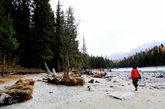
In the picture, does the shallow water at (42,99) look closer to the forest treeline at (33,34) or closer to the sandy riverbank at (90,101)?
the sandy riverbank at (90,101)

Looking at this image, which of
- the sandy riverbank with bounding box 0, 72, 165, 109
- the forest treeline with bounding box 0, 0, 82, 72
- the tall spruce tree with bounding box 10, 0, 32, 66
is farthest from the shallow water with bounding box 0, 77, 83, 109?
Result: the tall spruce tree with bounding box 10, 0, 32, 66

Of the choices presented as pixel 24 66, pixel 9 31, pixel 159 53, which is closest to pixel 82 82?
pixel 9 31

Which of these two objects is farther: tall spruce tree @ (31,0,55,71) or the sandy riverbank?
tall spruce tree @ (31,0,55,71)

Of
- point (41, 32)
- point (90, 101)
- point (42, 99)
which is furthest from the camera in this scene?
point (41, 32)

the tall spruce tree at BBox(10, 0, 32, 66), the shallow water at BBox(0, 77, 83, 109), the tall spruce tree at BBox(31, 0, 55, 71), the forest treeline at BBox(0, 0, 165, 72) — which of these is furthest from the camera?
the tall spruce tree at BBox(10, 0, 32, 66)

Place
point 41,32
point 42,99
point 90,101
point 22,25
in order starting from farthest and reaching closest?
point 22,25, point 41,32, point 42,99, point 90,101

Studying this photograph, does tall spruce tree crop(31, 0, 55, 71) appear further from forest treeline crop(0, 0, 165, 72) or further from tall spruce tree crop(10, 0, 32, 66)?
tall spruce tree crop(10, 0, 32, 66)

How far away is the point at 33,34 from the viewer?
747 inches

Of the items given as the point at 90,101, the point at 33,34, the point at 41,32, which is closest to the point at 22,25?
the point at 33,34

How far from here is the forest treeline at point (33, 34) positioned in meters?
11.4

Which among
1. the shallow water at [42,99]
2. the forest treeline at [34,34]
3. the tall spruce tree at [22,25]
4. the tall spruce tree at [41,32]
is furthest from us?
the tall spruce tree at [22,25]

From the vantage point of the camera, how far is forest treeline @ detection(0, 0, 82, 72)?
11430mm

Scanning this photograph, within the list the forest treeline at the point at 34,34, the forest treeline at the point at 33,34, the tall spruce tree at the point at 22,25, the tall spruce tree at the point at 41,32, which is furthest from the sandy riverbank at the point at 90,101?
the tall spruce tree at the point at 22,25

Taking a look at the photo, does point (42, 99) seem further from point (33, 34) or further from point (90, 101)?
point (33, 34)
